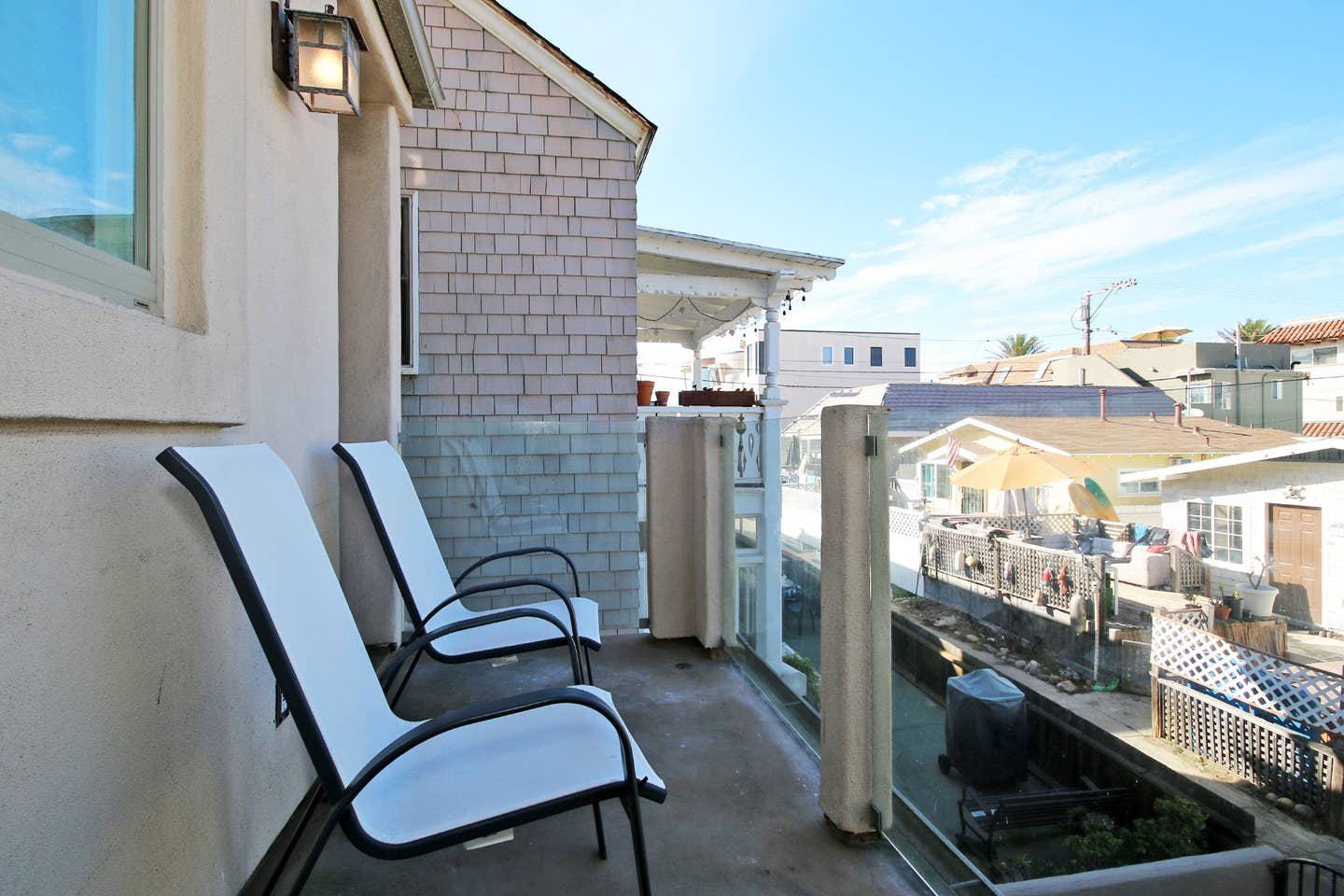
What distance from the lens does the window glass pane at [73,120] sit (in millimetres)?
910

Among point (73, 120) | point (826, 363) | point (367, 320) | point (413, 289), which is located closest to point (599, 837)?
point (73, 120)

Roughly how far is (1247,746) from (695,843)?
935cm

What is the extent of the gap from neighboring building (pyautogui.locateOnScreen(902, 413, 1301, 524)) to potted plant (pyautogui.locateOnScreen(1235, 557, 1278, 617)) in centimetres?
219

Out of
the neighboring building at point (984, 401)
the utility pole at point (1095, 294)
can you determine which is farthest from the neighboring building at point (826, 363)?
the neighboring building at point (984, 401)

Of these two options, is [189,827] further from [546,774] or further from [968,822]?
Result: [968,822]

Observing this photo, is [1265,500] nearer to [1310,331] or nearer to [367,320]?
[1310,331]

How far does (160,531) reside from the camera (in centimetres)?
123

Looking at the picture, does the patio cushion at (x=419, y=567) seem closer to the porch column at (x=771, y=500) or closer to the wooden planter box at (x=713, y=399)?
the wooden planter box at (x=713, y=399)

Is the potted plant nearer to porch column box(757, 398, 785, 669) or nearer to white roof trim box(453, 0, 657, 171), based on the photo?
porch column box(757, 398, 785, 669)

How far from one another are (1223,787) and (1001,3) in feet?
76.3

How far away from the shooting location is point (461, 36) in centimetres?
448

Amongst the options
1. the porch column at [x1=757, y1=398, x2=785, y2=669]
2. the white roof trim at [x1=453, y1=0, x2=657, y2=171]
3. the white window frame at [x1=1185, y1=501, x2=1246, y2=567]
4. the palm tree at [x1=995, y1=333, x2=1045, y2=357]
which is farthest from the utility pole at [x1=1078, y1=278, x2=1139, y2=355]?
the white roof trim at [x1=453, y1=0, x2=657, y2=171]

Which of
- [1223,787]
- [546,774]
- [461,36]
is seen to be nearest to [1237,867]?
[1223,787]

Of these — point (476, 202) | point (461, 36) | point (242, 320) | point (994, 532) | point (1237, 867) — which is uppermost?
point (461, 36)
